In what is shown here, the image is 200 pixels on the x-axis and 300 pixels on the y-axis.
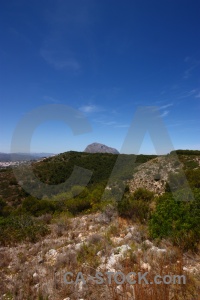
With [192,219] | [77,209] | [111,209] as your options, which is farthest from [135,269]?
[77,209]

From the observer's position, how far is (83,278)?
123 inches

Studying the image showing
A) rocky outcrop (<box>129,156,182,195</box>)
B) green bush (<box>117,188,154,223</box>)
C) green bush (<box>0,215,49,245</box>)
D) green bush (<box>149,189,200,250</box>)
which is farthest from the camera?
rocky outcrop (<box>129,156,182,195</box>)

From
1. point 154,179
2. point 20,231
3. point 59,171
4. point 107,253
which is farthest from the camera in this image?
point 59,171

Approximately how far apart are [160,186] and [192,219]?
708cm

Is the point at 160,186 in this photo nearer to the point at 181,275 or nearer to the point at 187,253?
the point at 187,253

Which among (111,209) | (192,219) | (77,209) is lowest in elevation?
(77,209)
